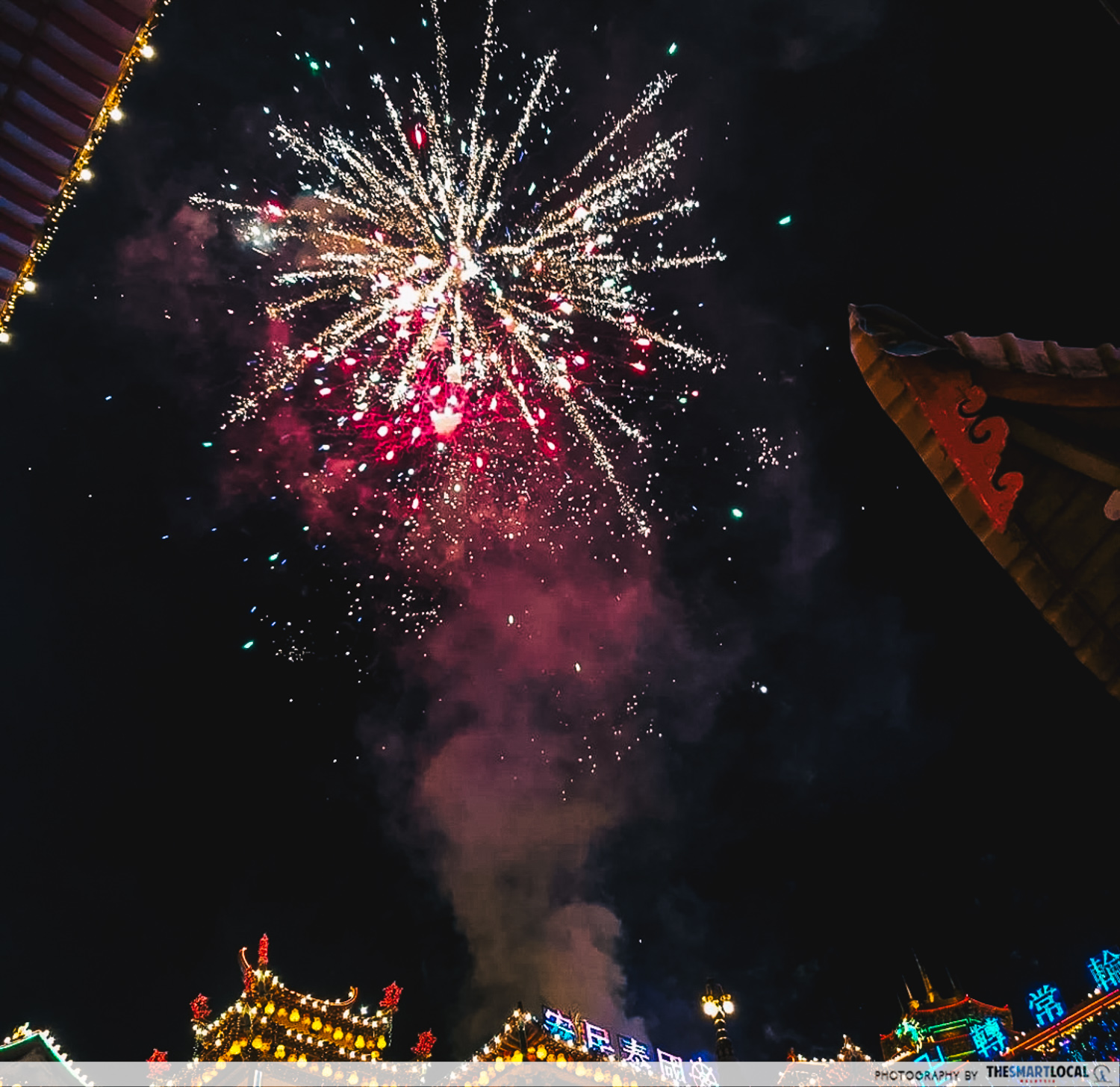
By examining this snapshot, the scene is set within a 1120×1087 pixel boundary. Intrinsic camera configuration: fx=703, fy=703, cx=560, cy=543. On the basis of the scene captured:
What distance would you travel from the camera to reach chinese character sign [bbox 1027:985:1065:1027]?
21.6m

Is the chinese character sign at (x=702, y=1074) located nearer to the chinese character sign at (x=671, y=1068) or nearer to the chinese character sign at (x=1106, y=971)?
the chinese character sign at (x=671, y=1068)

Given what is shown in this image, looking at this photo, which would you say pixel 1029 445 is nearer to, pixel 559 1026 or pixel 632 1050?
pixel 559 1026

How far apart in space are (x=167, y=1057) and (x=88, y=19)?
83.0 ft

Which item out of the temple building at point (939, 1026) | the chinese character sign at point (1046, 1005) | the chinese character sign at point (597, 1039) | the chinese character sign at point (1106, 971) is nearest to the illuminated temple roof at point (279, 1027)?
the chinese character sign at point (597, 1039)

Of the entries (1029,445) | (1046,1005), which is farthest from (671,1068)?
(1029,445)

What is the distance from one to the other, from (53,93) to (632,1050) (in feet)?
85.5

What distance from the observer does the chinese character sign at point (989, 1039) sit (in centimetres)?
2511

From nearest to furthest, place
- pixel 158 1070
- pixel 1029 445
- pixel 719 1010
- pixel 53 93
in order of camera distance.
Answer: pixel 1029 445, pixel 53 93, pixel 719 1010, pixel 158 1070

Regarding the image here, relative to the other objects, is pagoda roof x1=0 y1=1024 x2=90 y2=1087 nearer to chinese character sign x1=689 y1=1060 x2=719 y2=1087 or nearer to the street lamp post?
the street lamp post

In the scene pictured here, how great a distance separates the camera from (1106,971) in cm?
2056

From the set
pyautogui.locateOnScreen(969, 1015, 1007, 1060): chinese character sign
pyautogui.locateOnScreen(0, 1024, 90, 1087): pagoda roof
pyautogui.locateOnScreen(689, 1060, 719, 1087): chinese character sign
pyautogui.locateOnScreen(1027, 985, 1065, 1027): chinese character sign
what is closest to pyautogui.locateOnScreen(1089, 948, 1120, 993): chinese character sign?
pyautogui.locateOnScreen(1027, 985, 1065, 1027): chinese character sign

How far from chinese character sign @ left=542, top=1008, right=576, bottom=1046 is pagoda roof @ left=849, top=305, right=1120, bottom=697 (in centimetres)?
1972

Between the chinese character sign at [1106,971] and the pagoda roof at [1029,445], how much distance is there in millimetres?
24067

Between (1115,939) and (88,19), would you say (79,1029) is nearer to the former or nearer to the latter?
(88,19)
